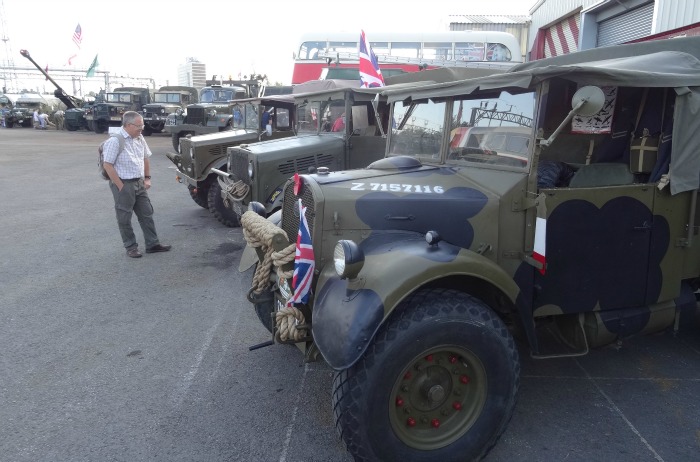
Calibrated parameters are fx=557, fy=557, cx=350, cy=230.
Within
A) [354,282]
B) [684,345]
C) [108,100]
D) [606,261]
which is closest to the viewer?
[354,282]

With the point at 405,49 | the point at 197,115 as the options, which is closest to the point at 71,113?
the point at 197,115

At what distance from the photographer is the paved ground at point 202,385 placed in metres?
3.00

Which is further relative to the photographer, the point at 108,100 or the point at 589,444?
the point at 108,100

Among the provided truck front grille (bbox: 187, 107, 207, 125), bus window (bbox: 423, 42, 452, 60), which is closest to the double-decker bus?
bus window (bbox: 423, 42, 452, 60)

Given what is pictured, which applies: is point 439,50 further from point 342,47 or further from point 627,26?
point 627,26

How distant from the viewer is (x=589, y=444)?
3016 millimetres

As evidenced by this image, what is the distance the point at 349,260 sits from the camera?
8.47ft

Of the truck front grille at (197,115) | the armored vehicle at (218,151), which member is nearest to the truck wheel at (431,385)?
the armored vehicle at (218,151)

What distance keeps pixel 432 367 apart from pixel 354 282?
59 centimetres

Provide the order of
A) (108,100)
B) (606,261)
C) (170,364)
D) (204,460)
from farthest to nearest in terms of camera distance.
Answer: (108,100) → (170,364) → (606,261) → (204,460)

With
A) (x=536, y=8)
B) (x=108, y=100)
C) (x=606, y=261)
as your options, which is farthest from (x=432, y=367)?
(x=108, y=100)

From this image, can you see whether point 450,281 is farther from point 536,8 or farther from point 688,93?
point 536,8

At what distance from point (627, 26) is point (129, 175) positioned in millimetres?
9384

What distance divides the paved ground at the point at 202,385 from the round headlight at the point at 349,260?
1.03 meters
